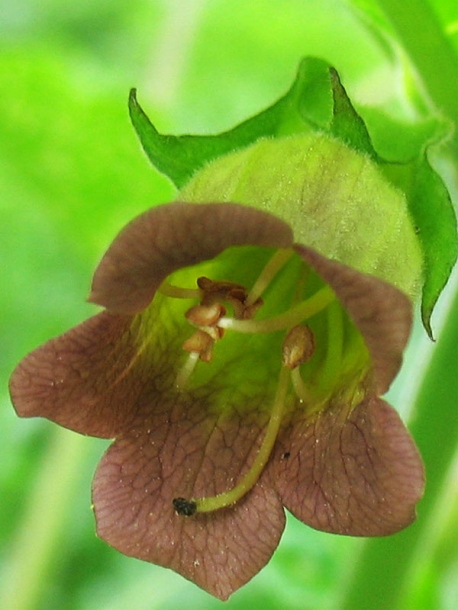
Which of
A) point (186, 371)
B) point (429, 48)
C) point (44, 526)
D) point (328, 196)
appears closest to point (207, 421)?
point (186, 371)

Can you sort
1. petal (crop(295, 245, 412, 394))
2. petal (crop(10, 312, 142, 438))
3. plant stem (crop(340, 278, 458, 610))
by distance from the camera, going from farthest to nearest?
1. plant stem (crop(340, 278, 458, 610))
2. petal (crop(10, 312, 142, 438))
3. petal (crop(295, 245, 412, 394))

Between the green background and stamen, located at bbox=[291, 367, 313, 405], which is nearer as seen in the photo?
stamen, located at bbox=[291, 367, 313, 405]

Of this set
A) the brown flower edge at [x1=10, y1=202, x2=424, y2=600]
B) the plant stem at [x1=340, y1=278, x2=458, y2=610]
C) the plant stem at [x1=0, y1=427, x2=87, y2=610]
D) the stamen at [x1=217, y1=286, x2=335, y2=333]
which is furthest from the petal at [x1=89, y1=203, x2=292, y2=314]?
the plant stem at [x1=0, y1=427, x2=87, y2=610]

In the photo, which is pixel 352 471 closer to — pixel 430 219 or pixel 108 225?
pixel 430 219

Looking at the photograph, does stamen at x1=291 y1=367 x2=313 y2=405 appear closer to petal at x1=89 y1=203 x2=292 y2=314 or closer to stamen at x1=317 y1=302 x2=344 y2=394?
stamen at x1=317 y1=302 x2=344 y2=394

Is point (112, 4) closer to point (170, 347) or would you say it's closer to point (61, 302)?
point (61, 302)

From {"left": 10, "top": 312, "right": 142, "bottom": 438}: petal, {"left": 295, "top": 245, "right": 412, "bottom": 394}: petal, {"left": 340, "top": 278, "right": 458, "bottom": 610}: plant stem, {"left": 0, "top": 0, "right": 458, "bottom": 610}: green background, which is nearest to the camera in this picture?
{"left": 295, "top": 245, "right": 412, "bottom": 394}: petal

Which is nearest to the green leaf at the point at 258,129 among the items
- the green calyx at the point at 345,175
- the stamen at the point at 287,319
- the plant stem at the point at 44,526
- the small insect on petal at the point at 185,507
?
the green calyx at the point at 345,175
